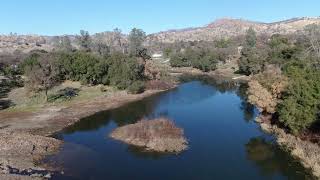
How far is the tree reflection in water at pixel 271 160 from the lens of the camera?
50.2 m

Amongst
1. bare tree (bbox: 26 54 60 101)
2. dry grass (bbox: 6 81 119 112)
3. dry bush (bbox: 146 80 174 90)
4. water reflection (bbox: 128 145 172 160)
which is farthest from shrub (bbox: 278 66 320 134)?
dry bush (bbox: 146 80 174 90)

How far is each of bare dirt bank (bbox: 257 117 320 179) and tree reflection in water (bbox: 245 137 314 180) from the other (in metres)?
0.76

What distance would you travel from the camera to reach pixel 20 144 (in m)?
59.7

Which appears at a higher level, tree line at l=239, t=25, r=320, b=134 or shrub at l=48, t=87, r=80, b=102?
tree line at l=239, t=25, r=320, b=134

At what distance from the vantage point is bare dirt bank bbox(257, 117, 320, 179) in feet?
163

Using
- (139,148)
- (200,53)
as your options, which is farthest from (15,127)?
(200,53)

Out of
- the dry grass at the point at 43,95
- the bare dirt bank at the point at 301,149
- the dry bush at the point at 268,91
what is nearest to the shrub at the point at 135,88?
the dry grass at the point at 43,95

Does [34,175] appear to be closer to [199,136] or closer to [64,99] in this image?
[199,136]

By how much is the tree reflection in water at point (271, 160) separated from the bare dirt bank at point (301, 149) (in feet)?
2.50

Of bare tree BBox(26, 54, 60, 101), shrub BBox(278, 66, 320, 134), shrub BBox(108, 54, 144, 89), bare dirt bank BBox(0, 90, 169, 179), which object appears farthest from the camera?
shrub BBox(108, 54, 144, 89)

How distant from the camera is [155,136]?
63.2 m

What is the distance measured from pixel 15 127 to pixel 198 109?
38.1 meters

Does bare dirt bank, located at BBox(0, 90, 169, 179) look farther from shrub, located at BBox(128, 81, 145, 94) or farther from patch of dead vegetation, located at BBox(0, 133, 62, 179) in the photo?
shrub, located at BBox(128, 81, 145, 94)

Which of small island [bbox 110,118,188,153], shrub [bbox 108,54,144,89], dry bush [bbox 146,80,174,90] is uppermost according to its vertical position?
shrub [bbox 108,54,144,89]
